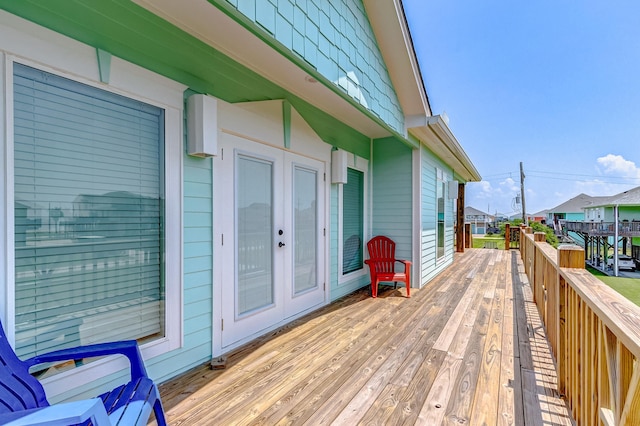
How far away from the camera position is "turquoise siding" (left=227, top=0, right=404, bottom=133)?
80.9 inches

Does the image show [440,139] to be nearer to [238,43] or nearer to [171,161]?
[238,43]

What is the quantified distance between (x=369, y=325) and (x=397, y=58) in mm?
3406

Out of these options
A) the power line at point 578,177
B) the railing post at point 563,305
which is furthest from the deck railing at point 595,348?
the power line at point 578,177

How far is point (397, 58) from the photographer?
12.8 ft

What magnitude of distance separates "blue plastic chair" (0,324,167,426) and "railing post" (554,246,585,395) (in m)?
2.53

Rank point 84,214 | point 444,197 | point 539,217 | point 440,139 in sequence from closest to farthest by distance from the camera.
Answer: point 84,214 < point 440,139 < point 444,197 < point 539,217

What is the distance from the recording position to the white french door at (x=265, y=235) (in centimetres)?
271

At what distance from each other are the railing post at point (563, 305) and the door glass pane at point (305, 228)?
8.25 feet

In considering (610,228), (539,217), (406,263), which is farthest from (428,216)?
(539,217)

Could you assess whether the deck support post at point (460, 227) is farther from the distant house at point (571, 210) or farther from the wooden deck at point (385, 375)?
the distant house at point (571, 210)

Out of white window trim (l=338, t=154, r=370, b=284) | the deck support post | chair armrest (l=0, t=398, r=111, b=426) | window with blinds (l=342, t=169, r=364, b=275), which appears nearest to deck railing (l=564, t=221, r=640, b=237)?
the deck support post

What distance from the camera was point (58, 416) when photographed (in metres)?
0.92

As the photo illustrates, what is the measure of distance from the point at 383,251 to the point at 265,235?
268cm

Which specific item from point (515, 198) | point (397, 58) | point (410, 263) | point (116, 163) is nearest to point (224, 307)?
point (116, 163)
